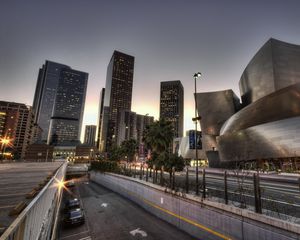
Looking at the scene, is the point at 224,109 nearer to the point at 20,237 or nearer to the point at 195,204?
the point at 195,204

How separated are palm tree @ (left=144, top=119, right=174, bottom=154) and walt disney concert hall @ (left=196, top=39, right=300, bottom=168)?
30972 millimetres

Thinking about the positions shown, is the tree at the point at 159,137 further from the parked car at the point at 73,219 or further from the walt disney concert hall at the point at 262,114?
the walt disney concert hall at the point at 262,114

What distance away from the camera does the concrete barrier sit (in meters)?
9.29

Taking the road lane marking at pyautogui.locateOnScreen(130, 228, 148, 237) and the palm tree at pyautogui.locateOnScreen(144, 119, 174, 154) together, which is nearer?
the road lane marking at pyautogui.locateOnScreen(130, 228, 148, 237)

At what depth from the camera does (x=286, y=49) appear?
2566 inches

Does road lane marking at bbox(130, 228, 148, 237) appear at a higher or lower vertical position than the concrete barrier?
lower

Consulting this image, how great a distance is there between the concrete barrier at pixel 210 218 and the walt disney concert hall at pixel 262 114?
3847 cm

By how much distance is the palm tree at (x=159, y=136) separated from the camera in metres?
29.1

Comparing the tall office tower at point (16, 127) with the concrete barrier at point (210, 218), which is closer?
the concrete barrier at point (210, 218)

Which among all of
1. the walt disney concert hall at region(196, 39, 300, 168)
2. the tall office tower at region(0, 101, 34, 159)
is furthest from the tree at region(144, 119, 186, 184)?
the tall office tower at region(0, 101, 34, 159)

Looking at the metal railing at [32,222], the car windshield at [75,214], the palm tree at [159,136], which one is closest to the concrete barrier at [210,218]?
the palm tree at [159,136]

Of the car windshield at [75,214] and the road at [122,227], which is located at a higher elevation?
the car windshield at [75,214]

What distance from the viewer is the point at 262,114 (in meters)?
→ 47.1

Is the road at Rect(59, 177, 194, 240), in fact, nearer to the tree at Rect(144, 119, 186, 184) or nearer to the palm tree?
the tree at Rect(144, 119, 186, 184)
